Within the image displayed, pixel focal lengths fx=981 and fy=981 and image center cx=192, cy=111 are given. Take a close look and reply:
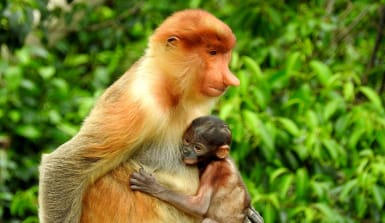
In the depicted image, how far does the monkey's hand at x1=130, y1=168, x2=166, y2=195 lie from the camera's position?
4.61 m

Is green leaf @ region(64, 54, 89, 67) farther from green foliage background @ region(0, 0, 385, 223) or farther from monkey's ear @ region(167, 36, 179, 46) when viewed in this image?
monkey's ear @ region(167, 36, 179, 46)

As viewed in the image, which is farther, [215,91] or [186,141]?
[186,141]

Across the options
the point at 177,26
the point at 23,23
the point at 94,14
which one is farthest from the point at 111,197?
the point at 94,14

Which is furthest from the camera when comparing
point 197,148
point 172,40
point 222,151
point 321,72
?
point 321,72

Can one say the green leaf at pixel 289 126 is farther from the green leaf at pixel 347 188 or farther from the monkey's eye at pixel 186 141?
the monkey's eye at pixel 186 141

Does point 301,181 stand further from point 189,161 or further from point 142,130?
point 142,130

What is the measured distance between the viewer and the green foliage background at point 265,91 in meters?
7.26

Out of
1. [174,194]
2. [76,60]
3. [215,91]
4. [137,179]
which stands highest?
[215,91]

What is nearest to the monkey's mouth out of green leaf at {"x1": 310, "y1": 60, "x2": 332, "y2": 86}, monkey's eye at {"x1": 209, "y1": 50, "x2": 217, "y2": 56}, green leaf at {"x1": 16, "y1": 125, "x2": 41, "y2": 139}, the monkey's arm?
monkey's eye at {"x1": 209, "y1": 50, "x2": 217, "y2": 56}

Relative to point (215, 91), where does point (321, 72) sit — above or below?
below

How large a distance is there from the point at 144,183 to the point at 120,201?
15 centimetres

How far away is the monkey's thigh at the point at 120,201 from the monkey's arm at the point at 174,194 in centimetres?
4

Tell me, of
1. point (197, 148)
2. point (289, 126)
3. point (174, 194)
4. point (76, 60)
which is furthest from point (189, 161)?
point (76, 60)

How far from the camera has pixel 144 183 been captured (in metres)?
4.61
